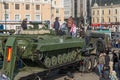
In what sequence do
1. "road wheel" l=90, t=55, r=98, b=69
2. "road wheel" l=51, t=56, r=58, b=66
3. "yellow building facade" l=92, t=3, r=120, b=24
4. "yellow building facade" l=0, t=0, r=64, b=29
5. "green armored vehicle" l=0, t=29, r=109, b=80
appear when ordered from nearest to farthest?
1. "green armored vehicle" l=0, t=29, r=109, b=80
2. "road wheel" l=51, t=56, r=58, b=66
3. "road wheel" l=90, t=55, r=98, b=69
4. "yellow building facade" l=0, t=0, r=64, b=29
5. "yellow building facade" l=92, t=3, r=120, b=24

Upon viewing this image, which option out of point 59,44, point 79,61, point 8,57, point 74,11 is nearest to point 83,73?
point 79,61

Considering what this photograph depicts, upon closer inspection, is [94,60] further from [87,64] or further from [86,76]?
[86,76]

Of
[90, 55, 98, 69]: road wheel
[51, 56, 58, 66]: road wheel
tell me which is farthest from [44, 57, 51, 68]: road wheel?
[90, 55, 98, 69]: road wheel

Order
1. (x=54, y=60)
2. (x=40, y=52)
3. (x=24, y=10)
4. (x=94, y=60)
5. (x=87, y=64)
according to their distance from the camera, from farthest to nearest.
Answer: (x=24, y=10) → (x=94, y=60) → (x=87, y=64) → (x=54, y=60) → (x=40, y=52)

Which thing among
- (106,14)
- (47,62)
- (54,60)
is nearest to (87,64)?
(54,60)

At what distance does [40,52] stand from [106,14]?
4831 inches

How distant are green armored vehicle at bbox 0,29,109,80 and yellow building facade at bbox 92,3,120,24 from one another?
113 meters

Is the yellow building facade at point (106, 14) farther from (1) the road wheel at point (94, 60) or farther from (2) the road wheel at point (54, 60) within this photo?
(2) the road wheel at point (54, 60)

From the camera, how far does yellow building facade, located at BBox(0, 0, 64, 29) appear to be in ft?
276

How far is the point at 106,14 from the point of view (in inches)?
5217

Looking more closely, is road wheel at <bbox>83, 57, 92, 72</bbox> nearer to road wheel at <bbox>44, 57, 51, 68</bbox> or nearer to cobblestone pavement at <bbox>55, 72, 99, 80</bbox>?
cobblestone pavement at <bbox>55, 72, 99, 80</bbox>

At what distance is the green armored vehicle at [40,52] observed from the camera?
10.3 meters

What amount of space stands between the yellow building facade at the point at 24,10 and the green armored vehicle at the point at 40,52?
67004mm

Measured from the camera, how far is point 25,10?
90125 mm
